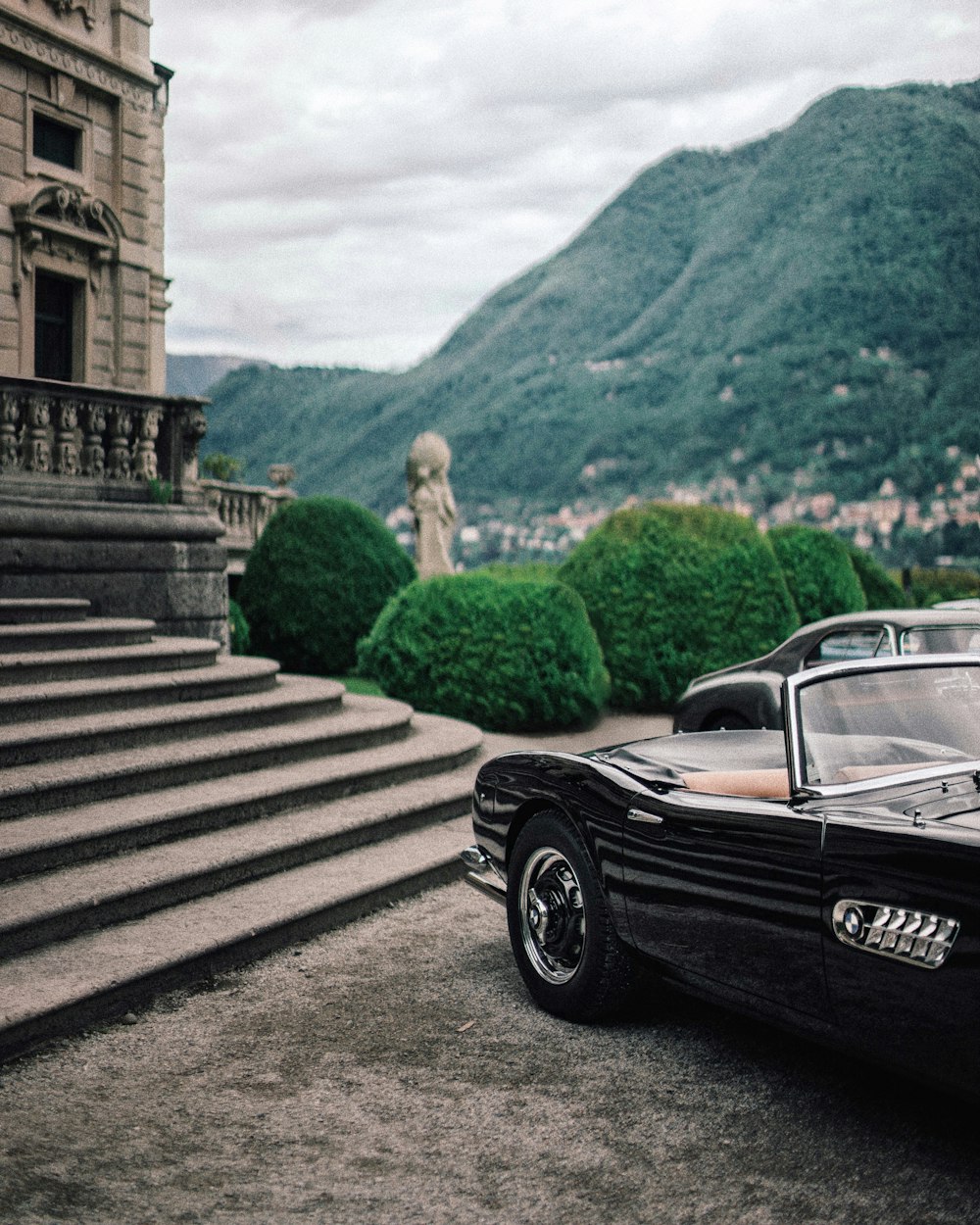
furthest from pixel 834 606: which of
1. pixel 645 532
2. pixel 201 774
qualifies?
pixel 201 774

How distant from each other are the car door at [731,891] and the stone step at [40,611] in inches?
232

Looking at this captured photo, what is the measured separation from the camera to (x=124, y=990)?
14.4ft

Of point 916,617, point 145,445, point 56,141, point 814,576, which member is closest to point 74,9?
point 56,141

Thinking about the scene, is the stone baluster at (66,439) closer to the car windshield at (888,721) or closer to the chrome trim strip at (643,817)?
the chrome trim strip at (643,817)

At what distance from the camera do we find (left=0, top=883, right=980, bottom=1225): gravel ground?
3.02 meters

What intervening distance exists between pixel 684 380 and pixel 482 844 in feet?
181

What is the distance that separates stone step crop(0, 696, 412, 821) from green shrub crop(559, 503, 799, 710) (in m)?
4.41

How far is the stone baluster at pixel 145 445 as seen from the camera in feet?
34.3

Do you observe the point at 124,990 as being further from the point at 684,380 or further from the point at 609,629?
the point at 684,380

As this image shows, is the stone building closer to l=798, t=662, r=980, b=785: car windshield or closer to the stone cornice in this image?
the stone cornice

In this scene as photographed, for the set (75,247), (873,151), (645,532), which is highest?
(873,151)

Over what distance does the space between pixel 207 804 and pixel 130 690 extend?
59.5 inches

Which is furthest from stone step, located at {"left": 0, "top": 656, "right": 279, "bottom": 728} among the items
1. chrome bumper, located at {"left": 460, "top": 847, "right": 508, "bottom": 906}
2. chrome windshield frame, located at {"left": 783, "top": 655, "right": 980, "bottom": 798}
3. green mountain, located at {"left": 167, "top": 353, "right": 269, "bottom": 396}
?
green mountain, located at {"left": 167, "top": 353, "right": 269, "bottom": 396}

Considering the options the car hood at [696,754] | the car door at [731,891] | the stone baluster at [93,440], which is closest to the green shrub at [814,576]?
the stone baluster at [93,440]
